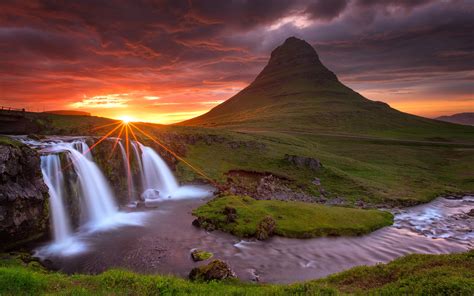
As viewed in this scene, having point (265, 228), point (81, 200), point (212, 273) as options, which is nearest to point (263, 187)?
point (265, 228)

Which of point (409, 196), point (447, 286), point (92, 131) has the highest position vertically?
point (92, 131)

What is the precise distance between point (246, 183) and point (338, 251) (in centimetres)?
3218

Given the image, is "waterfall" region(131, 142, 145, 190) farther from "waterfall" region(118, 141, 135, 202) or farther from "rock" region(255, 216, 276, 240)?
"rock" region(255, 216, 276, 240)

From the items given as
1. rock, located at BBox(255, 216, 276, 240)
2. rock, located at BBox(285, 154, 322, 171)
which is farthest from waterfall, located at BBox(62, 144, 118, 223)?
rock, located at BBox(285, 154, 322, 171)

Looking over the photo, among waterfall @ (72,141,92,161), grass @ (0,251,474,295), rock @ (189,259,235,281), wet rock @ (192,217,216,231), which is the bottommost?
wet rock @ (192,217,216,231)

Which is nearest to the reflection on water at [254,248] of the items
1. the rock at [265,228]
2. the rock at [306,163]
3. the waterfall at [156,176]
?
the rock at [265,228]

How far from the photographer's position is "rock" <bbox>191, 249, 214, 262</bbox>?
91.0 feet

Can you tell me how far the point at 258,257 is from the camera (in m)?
28.9

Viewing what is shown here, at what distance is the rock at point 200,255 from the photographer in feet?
91.0

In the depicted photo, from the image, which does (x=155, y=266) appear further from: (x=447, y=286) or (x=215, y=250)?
(x=447, y=286)

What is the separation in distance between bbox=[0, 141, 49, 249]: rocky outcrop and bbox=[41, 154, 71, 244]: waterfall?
1470mm

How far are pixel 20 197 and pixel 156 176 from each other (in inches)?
1196

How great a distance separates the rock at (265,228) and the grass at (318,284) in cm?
1378

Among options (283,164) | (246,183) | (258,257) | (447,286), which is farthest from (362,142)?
(447,286)
